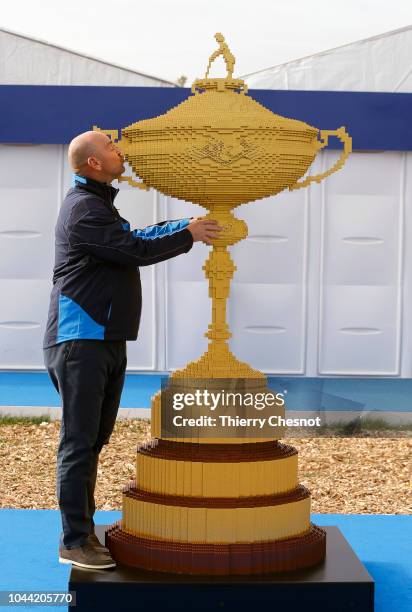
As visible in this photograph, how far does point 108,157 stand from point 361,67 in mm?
Result: 6565

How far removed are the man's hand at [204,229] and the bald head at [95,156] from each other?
0.32m

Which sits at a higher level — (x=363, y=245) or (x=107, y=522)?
(x=363, y=245)

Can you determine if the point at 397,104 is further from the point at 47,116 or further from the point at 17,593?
the point at 17,593

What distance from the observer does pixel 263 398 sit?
3.96 m

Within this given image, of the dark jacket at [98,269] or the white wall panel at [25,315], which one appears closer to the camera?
the dark jacket at [98,269]

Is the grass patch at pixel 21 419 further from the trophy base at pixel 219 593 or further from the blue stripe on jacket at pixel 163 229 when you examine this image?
the trophy base at pixel 219 593

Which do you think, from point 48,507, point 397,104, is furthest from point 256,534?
point 397,104

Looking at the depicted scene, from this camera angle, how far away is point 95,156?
377 centimetres

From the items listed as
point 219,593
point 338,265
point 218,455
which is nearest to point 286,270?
point 338,265

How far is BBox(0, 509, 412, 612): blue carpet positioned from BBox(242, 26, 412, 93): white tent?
18.2 ft

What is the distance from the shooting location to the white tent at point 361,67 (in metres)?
9.91

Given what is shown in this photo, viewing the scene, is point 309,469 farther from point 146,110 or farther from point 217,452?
point 146,110

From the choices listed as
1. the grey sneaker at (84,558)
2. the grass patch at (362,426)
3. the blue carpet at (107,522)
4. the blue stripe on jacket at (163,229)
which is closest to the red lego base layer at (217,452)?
the grey sneaker at (84,558)

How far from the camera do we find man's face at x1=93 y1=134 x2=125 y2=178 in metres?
3.78
